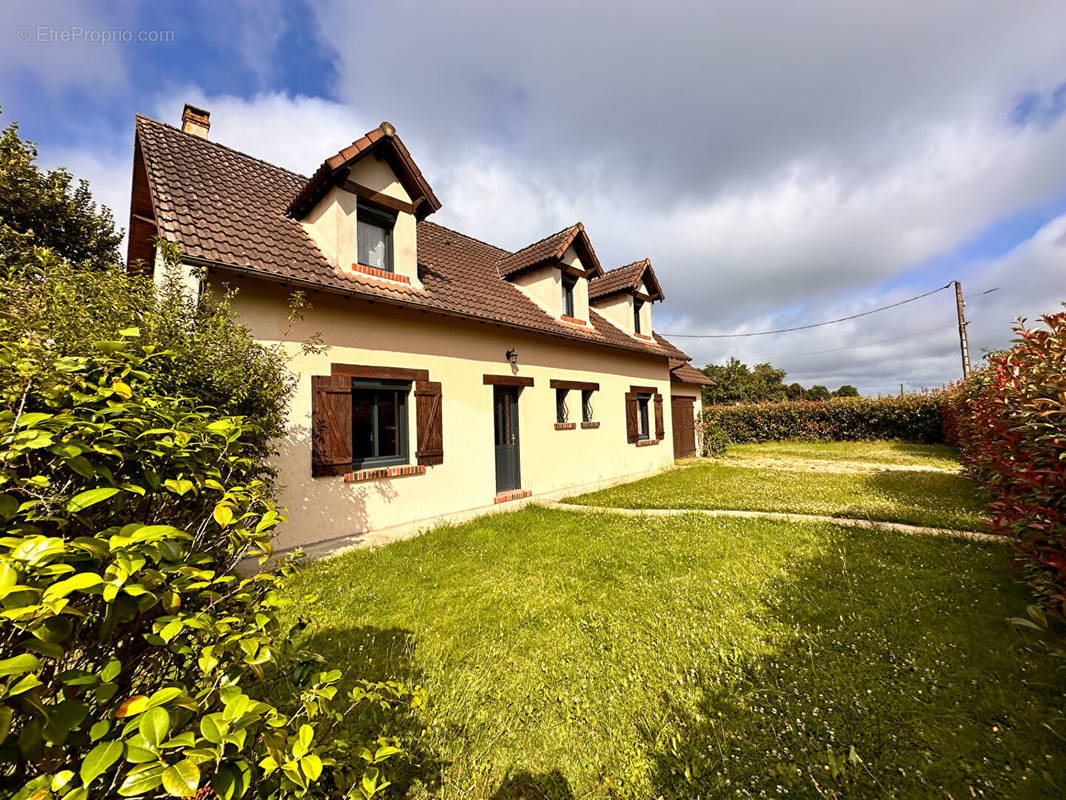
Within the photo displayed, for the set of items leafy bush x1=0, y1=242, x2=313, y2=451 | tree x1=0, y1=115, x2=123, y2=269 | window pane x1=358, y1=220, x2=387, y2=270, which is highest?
tree x1=0, y1=115, x2=123, y2=269

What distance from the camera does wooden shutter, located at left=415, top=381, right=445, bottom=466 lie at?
22.4 ft

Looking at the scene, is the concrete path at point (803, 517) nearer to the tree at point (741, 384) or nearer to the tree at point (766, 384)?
the tree at point (741, 384)

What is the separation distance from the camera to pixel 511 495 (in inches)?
330

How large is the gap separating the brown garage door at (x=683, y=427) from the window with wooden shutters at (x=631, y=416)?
3.47m

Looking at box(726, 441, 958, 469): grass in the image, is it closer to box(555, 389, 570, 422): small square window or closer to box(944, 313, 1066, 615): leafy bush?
box(555, 389, 570, 422): small square window

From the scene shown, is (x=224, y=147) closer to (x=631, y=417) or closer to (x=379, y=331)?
(x=379, y=331)

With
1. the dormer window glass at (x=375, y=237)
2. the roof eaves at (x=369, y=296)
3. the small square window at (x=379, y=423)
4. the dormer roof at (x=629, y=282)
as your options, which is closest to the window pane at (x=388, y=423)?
the small square window at (x=379, y=423)

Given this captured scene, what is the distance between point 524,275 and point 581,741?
33.1 feet

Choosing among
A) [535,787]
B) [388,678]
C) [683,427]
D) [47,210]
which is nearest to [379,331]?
[388,678]

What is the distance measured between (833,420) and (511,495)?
1941cm

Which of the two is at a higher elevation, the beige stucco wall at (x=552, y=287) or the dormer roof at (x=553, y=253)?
the dormer roof at (x=553, y=253)

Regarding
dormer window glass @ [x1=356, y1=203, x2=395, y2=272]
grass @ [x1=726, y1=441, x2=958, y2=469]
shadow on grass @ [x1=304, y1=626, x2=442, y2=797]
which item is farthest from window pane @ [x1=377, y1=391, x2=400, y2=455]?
grass @ [x1=726, y1=441, x2=958, y2=469]

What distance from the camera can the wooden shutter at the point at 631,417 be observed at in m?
11.7

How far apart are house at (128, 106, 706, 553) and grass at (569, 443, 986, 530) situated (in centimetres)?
185
